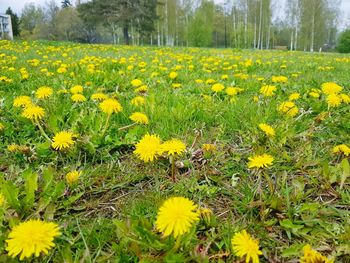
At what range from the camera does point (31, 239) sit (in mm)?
904

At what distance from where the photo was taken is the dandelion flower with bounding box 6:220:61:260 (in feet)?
2.91

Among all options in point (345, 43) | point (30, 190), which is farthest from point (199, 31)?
point (30, 190)

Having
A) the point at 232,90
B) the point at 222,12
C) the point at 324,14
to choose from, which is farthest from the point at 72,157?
the point at 222,12

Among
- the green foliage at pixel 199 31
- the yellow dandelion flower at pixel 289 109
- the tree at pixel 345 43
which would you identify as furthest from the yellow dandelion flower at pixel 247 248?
the tree at pixel 345 43

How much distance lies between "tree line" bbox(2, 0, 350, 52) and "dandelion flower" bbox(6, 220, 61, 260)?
37565 millimetres

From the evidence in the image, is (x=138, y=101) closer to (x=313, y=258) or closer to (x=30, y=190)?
(x=30, y=190)

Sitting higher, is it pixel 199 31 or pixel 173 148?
pixel 199 31

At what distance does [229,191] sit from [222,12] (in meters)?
64.1

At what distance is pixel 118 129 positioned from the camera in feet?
6.84

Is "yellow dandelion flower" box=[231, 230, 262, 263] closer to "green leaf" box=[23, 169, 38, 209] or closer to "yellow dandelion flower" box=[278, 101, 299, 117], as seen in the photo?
"green leaf" box=[23, 169, 38, 209]

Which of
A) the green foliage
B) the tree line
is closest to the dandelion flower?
the tree line

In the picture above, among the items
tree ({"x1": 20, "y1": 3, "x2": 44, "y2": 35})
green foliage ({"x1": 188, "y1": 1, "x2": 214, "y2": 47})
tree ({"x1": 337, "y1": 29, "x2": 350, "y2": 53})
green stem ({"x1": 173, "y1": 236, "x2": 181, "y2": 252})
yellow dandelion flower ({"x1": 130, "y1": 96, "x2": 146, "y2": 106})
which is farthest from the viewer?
tree ({"x1": 20, "y1": 3, "x2": 44, "y2": 35})

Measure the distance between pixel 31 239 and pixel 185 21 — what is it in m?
54.3

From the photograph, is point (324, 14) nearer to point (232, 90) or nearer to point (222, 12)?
point (222, 12)
